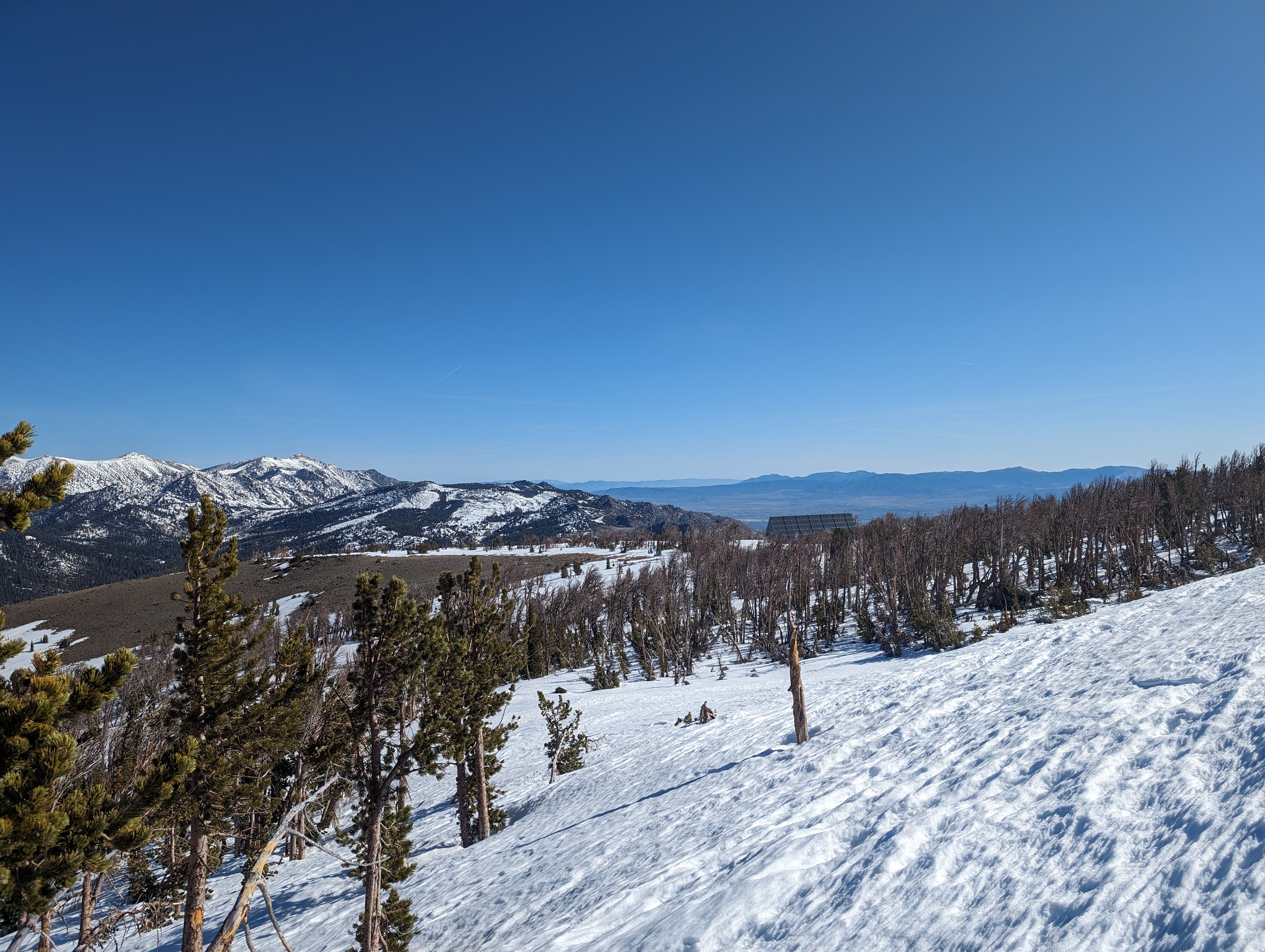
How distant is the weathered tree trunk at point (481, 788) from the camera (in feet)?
55.9

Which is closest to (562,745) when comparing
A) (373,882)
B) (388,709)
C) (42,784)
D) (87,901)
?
(388,709)

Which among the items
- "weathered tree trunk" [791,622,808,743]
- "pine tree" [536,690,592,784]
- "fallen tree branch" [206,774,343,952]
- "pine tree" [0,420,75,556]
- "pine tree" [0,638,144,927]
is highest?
"pine tree" [0,420,75,556]

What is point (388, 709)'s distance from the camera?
12594mm

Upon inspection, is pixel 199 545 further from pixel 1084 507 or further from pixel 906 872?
pixel 1084 507

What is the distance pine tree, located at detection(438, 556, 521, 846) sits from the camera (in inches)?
631

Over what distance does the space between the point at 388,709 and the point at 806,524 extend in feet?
363

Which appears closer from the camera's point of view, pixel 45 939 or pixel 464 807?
pixel 45 939

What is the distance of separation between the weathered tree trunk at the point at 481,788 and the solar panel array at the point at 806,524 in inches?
3753

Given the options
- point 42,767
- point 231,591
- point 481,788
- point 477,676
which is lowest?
point 231,591

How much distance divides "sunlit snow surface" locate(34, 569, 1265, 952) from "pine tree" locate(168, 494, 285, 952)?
14.9 ft

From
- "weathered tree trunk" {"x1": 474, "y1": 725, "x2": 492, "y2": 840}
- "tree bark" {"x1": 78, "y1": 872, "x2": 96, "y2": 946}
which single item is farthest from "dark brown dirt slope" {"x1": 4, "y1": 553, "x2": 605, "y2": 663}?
"tree bark" {"x1": 78, "y1": 872, "x2": 96, "y2": 946}

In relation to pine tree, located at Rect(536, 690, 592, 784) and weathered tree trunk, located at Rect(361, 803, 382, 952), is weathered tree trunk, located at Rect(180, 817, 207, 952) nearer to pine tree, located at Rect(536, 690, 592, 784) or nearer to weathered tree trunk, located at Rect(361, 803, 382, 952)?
weathered tree trunk, located at Rect(361, 803, 382, 952)

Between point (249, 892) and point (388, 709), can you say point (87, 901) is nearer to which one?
point (388, 709)

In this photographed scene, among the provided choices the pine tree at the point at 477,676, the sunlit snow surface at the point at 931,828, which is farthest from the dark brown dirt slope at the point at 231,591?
the sunlit snow surface at the point at 931,828
